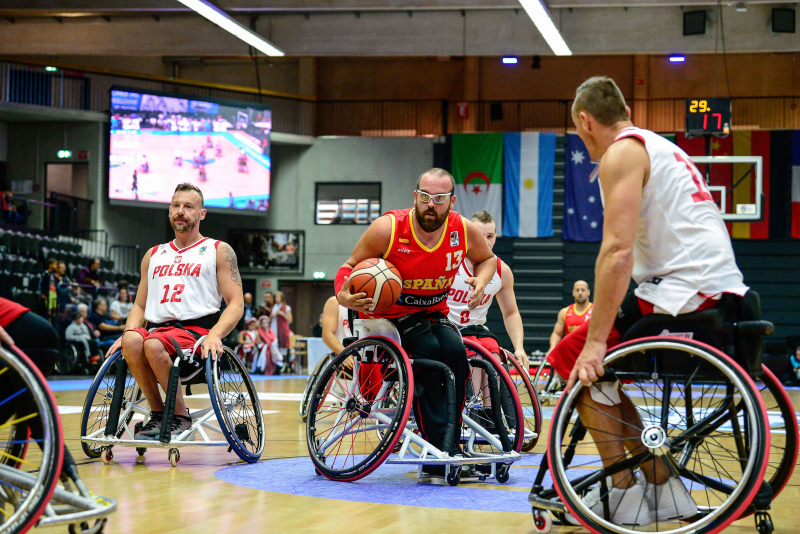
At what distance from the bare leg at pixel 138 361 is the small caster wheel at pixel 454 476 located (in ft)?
5.13

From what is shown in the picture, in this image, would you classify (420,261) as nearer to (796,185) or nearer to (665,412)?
(665,412)

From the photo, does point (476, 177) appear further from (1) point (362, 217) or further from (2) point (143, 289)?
(2) point (143, 289)

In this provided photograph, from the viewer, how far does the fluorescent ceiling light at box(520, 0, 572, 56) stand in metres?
11.9

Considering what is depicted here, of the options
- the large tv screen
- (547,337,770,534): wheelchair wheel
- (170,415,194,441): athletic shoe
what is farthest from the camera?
the large tv screen

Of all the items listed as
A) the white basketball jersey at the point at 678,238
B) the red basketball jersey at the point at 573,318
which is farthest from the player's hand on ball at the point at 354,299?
the red basketball jersey at the point at 573,318

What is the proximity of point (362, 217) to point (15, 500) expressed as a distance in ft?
54.6

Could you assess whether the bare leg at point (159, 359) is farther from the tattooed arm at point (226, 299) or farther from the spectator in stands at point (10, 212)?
the spectator in stands at point (10, 212)

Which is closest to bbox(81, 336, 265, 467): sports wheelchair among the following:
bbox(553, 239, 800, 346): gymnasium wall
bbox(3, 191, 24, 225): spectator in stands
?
bbox(3, 191, 24, 225): spectator in stands

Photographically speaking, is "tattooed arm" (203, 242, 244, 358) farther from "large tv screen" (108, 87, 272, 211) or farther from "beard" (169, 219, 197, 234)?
"large tv screen" (108, 87, 272, 211)

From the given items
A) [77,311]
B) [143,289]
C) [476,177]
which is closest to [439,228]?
[143,289]

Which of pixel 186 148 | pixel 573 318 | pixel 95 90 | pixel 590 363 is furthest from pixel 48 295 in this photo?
pixel 590 363

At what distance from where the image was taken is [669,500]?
Result: 2.51m

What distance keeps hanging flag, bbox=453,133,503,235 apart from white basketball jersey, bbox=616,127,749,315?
14.5 metres

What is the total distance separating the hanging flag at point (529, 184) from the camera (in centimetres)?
1711
